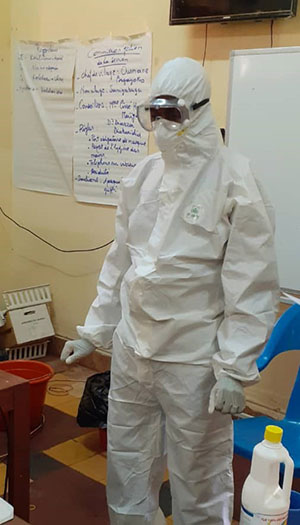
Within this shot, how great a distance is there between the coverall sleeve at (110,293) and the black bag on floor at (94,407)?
0.78 meters

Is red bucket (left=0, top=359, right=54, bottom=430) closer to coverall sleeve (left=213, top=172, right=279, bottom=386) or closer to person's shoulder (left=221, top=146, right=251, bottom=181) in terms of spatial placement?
coverall sleeve (left=213, top=172, right=279, bottom=386)

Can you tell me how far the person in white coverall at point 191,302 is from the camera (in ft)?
5.12

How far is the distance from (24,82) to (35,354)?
1.65 metres

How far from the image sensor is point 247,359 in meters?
1.56

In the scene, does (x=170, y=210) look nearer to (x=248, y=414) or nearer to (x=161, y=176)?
(x=161, y=176)

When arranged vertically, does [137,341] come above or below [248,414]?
above

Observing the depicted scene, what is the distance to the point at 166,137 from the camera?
1.61 m

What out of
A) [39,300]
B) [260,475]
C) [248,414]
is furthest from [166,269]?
[39,300]

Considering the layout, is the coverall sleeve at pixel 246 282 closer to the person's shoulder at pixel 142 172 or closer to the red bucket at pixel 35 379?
the person's shoulder at pixel 142 172

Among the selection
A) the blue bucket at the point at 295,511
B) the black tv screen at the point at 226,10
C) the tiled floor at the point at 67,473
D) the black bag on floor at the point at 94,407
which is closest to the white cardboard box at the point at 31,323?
the tiled floor at the point at 67,473

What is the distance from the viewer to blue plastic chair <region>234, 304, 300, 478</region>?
6.23 feet

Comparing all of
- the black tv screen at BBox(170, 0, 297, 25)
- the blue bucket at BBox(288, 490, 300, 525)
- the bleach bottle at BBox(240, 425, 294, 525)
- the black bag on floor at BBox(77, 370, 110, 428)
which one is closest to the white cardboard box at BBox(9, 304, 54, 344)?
the black bag on floor at BBox(77, 370, 110, 428)

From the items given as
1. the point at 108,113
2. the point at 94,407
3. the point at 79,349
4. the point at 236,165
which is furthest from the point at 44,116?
the point at 236,165

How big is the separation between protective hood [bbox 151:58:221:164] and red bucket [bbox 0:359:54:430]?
4.44ft
